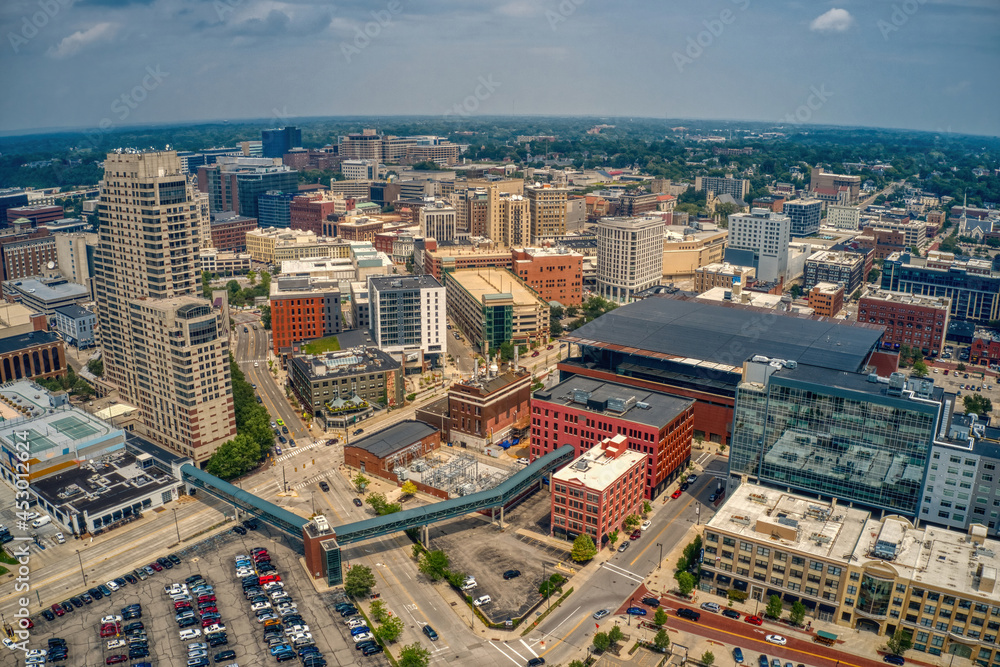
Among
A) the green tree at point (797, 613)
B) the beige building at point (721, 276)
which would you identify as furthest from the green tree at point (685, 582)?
the beige building at point (721, 276)

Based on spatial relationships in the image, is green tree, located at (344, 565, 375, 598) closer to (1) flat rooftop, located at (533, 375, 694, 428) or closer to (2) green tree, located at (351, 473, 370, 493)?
(2) green tree, located at (351, 473, 370, 493)

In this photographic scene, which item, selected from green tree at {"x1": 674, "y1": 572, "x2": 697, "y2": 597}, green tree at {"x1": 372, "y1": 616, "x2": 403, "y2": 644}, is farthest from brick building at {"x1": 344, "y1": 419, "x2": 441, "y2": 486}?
green tree at {"x1": 674, "y1": 572, "x2": 697, "y2": 597}

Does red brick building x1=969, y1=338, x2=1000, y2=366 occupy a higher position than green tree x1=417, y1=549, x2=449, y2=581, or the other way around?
red brick building x1=969, y1=338, x2=1000, y2=366

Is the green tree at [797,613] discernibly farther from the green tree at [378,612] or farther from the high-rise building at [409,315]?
the high-rise building at [409,315]

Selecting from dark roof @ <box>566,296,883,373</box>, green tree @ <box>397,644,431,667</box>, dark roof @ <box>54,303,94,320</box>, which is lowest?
green tree @ <box>397,644,431,667</box>

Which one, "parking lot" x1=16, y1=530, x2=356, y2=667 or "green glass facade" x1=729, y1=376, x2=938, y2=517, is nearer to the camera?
"parking lot" x1=16, y1=530, x2=356, y2=667
